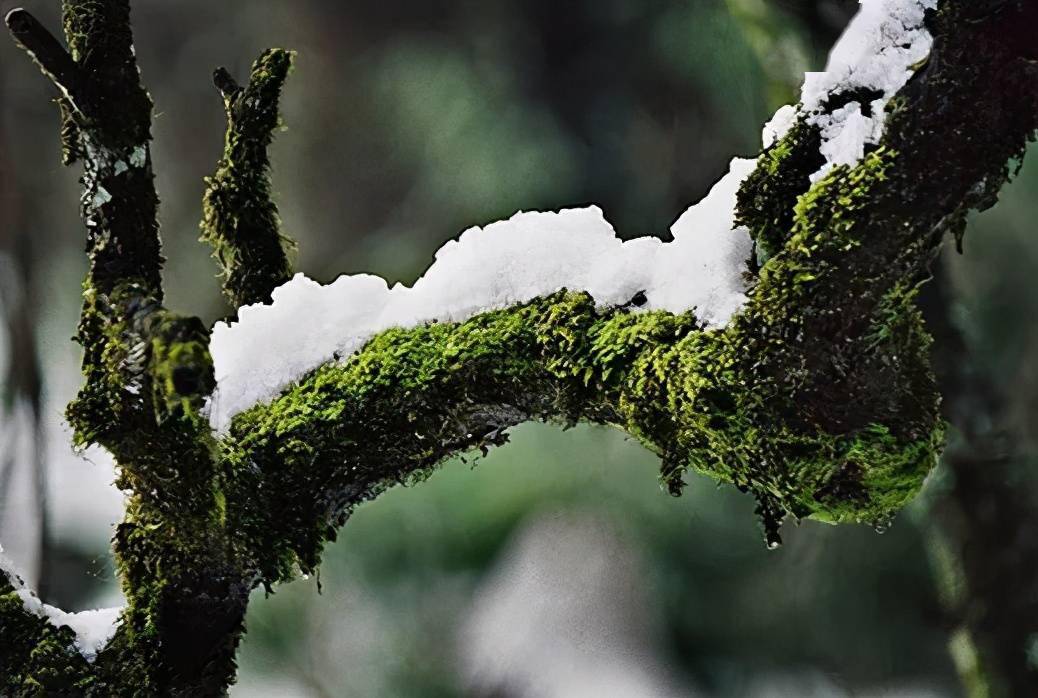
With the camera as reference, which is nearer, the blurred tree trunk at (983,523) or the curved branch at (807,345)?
the curved branch at (807,345)

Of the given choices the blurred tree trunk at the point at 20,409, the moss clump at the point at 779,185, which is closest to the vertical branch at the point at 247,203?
the moss clump at the point at 779,185

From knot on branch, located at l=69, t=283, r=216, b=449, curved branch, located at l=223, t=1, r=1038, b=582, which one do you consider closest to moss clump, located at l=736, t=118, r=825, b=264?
curved branch, located at l=223, t=1, r=1038, b=582

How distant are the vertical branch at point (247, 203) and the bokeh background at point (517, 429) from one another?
2.21m

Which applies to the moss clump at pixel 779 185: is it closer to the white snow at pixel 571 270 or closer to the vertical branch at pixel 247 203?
the white snow at pixel 571 270

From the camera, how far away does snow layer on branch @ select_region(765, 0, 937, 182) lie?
839 millimetres

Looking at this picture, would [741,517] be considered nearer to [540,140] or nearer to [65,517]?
[540,140]

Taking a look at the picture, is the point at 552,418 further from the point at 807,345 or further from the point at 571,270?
the point at 807,345

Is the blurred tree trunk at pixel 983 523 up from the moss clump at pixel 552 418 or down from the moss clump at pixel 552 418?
up

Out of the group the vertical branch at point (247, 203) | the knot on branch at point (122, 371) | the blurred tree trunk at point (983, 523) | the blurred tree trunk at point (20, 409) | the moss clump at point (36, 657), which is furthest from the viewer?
the blurred tree trunk at point (20, 409)

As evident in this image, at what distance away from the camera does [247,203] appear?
1392mm

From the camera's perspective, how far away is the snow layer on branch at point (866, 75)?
2.75ft

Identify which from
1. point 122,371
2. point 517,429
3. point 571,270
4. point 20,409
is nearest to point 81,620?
point 122,371

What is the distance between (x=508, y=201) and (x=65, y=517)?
196 centimetres

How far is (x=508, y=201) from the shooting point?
376 centimetres
